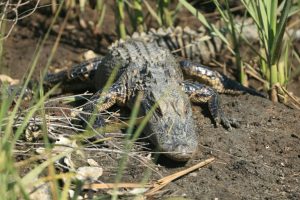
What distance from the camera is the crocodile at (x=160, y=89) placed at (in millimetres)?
4840

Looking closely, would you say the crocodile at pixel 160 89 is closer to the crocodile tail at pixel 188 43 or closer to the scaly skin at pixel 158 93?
the scaly skin at pixel 158 93

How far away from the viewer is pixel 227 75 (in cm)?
679

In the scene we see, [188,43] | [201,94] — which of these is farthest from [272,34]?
[188,43]

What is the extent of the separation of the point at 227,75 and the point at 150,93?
63.6 inches

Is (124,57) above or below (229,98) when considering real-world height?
above

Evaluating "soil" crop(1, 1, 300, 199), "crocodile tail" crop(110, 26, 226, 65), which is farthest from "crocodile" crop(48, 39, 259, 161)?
"crocodile tail" crop(110, 26, 226, 65)

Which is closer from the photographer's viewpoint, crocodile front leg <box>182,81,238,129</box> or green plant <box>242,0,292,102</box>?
green plant <box>242,0,292,102</box>

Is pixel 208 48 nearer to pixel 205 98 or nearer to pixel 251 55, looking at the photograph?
pixel 251 55

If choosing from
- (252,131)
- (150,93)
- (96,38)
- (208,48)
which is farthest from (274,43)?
(96,38)

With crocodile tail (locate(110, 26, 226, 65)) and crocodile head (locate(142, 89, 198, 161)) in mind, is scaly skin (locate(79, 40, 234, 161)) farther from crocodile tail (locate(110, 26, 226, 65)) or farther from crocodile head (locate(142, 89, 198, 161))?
crocodile tail (locate(110, 26, 226, 65))

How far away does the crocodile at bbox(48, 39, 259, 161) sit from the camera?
4.84 m

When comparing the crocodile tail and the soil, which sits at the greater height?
the crocodile tail

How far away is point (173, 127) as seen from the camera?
492 centimetres

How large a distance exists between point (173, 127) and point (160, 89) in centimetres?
57
